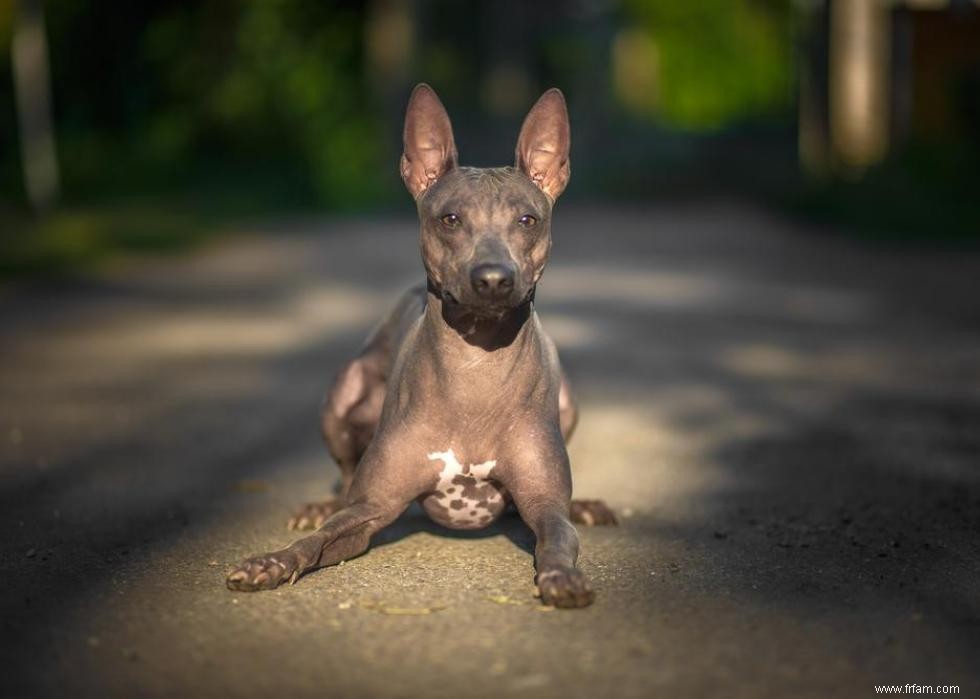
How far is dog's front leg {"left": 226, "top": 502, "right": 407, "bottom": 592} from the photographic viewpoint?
4445 mm

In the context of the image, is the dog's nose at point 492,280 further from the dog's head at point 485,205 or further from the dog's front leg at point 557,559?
the dog's front leg at point 557,559

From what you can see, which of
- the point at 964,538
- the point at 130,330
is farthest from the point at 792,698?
the point at 130,330

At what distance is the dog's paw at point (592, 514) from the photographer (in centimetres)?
543

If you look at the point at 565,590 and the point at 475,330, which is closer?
the point at 565,590

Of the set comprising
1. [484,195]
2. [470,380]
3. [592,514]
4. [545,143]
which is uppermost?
[545,143]

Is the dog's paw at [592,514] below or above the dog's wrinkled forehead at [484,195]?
below

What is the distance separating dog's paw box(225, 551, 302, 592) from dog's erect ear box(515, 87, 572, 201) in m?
1.57

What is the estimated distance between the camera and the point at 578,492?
6047 mm

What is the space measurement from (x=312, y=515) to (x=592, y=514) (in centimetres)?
110

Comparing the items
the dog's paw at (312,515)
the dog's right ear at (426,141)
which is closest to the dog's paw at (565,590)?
the dog's paw at (312,515)

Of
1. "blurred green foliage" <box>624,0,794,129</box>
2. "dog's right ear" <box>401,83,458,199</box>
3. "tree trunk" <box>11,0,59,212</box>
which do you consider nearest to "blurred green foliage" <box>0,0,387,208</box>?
"tree trunk" <box>11,0,59,212</box>

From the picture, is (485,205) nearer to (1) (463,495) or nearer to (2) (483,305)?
(2) (483,305)

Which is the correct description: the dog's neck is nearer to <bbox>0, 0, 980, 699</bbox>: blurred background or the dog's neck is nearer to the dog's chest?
the dog's chest

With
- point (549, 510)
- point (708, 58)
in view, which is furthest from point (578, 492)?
point (708, 58)
